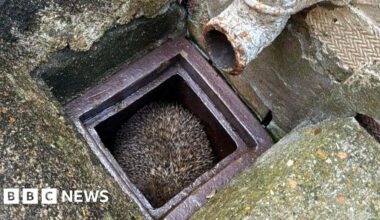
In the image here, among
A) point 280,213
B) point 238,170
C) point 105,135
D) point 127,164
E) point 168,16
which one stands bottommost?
point 280,213

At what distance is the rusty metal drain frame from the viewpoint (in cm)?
258

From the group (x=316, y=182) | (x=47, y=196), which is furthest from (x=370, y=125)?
(x=47, y=196)

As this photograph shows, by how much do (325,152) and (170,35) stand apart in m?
1.19

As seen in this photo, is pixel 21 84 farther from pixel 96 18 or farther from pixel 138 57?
pixel 138 57

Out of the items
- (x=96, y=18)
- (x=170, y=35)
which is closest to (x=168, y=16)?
(x=170, y=35)

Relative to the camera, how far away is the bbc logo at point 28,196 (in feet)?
6.30

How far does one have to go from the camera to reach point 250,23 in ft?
6.70

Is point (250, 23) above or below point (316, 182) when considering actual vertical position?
above

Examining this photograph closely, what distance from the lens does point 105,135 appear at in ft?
10.1

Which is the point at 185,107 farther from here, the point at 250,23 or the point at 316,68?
the point at 250,23

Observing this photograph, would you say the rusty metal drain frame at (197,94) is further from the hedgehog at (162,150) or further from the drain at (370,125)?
the drain at (370,125)

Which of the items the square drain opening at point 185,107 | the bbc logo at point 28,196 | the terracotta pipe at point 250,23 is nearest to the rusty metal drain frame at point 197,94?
the square drain opening at point 185,107

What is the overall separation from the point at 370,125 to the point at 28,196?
4.45 feet

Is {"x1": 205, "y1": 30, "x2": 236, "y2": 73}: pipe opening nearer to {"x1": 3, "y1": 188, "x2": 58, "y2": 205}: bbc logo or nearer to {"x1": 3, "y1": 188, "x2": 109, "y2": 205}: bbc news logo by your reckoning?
{"x1": 3, "y1": 188, "x2": 109, "y2": 205}: bbc news logo
